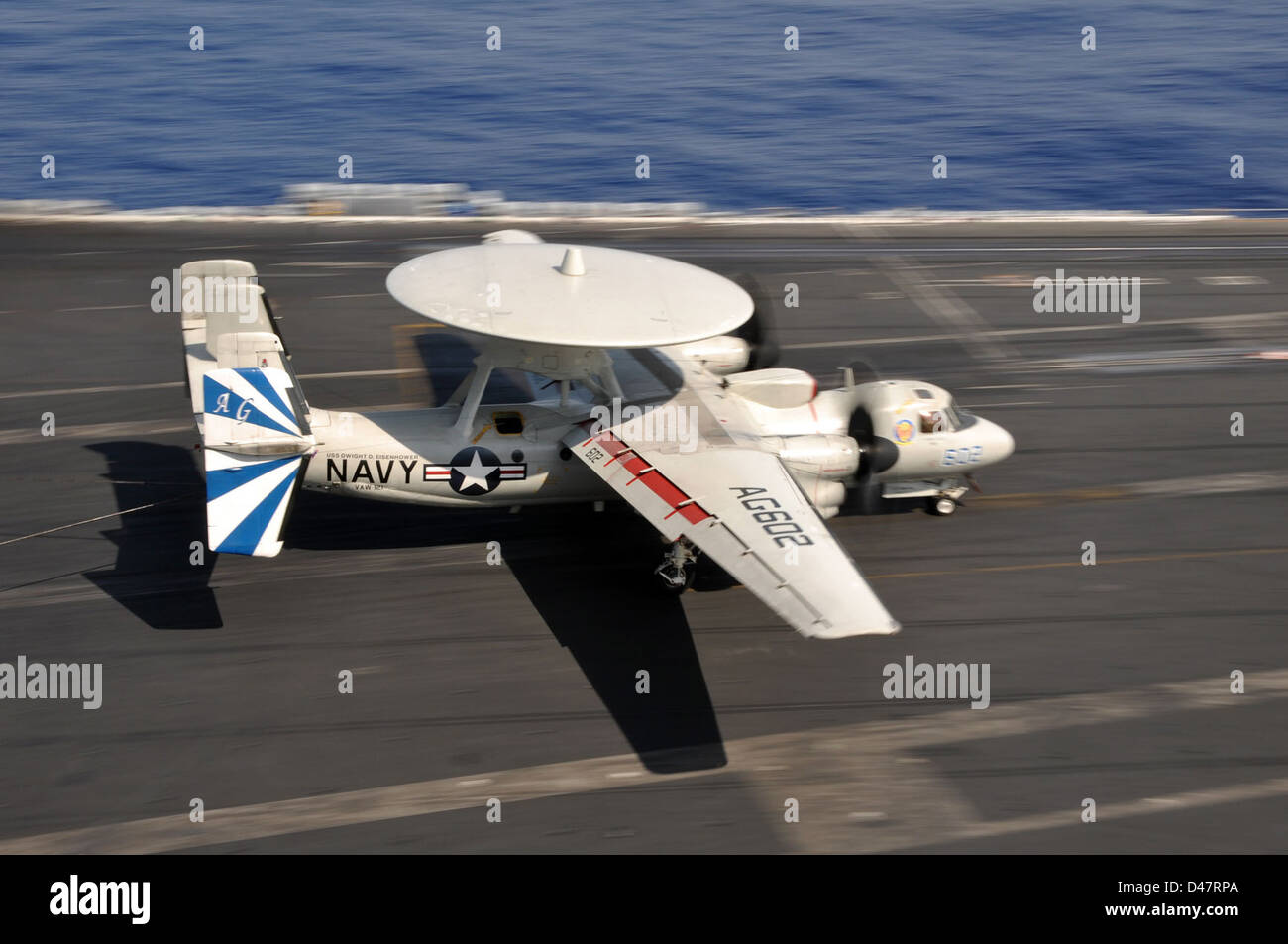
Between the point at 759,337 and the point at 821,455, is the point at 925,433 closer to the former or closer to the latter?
the point at 821,455

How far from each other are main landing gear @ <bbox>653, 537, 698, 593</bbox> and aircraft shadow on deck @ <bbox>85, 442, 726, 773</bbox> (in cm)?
54

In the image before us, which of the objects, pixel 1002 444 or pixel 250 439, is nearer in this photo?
pixel 250 439

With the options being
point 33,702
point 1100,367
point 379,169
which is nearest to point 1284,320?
point 1100,367

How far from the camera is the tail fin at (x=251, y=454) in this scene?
22702 millimetres

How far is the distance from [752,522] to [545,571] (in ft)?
19.3

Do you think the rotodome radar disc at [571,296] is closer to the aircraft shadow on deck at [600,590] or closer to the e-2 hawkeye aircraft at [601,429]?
the e-2 hawkeye aircraft at [601,429]

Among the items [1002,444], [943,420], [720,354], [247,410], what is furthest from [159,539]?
[1002,444]

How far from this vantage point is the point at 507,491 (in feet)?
85.8

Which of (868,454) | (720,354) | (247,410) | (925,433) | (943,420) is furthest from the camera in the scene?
(720,354)

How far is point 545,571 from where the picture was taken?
26.9 metres

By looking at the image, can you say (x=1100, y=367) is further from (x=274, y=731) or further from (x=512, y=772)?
(x=274, y=731)

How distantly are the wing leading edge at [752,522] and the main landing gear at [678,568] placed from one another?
1619 mm

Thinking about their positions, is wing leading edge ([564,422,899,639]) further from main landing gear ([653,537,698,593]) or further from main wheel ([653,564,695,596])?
main wheel ([653,564,695,596])

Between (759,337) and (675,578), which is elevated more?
(759,337)
